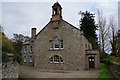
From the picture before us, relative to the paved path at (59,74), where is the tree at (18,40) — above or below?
above

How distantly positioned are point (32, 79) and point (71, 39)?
1265 centimetres

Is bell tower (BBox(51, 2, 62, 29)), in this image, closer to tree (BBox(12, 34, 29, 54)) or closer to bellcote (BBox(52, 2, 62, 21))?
bellcote (BBox(52, 2, 62, 21))

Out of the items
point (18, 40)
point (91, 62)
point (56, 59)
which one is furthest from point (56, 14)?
point (18, 40)

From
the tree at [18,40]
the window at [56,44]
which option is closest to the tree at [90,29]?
the window at [56,44]

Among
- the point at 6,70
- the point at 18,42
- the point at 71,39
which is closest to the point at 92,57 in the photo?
the point at 71,39

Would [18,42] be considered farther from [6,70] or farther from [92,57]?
[6,70]

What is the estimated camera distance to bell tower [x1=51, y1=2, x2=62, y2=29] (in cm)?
2580

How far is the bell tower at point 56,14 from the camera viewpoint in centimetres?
2580

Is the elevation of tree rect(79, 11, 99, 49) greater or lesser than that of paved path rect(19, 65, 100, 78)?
greater

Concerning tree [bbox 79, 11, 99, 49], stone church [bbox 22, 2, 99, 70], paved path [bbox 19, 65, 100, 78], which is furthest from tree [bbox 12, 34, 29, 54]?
paved path [bbox 19, 65, 100, 78]

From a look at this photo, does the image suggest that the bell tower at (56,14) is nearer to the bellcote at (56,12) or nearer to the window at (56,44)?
the bellcote at (56,12)

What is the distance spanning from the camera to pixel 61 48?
82.3ft

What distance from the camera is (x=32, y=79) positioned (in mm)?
14438

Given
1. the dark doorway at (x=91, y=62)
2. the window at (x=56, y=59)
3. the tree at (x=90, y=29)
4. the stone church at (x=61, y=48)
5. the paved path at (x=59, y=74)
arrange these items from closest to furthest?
the paved path at (x=59, y=74)
the stone church at (x=61, y=48)
the dark doorway at (x=91, y=62)
the window at (x=56, y=59)
the tree at (x=90, y=29)
